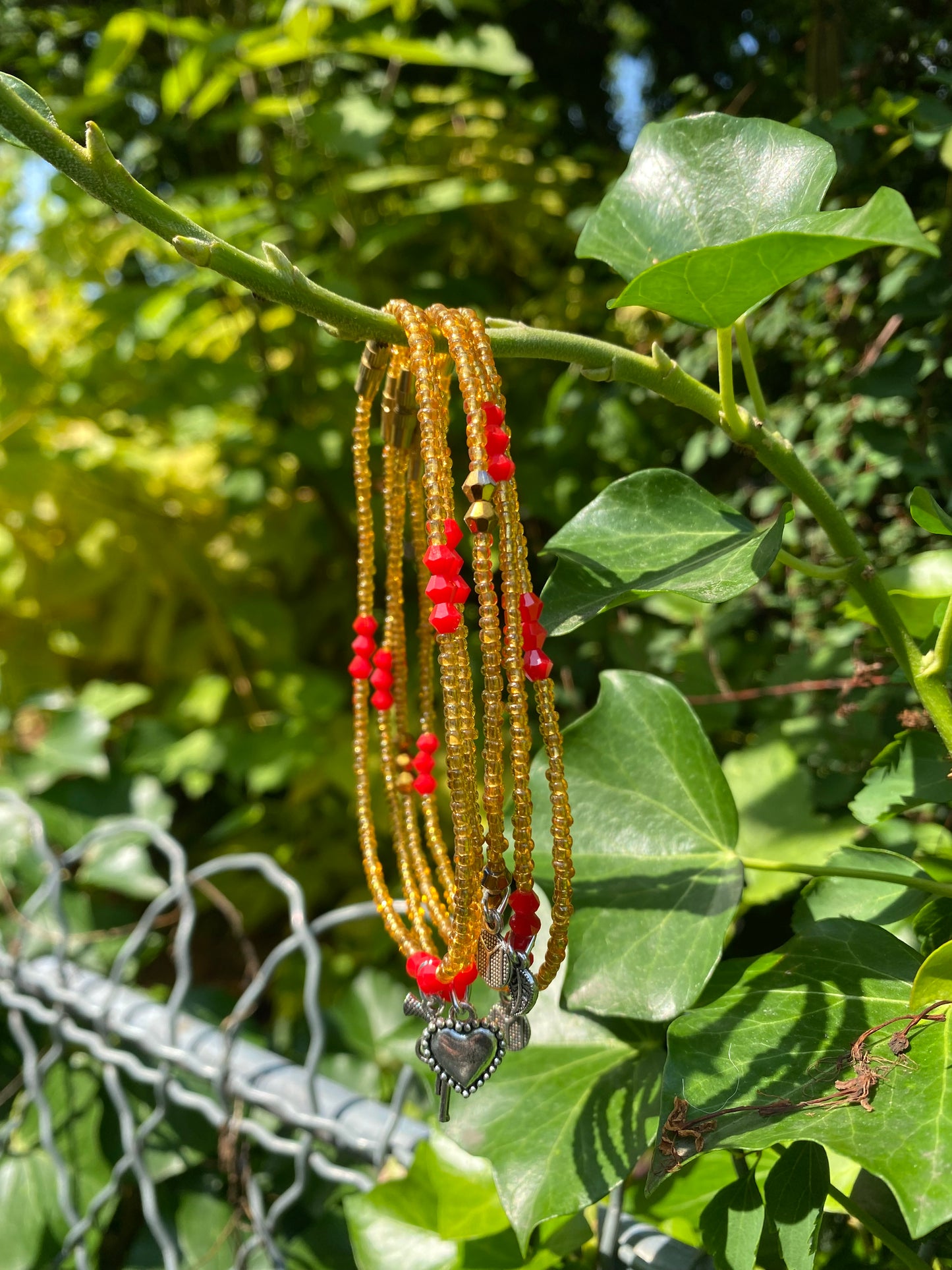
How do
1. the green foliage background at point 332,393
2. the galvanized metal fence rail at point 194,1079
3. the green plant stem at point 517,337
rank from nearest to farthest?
1. the green plant stem at point 517,337
2. the galvanized metal fence rail at point 194,1079
3. the green foliage background at point 332,393

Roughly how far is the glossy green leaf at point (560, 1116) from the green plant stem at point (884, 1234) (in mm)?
79

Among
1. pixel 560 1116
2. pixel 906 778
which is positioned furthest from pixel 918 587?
pixel 560 1116

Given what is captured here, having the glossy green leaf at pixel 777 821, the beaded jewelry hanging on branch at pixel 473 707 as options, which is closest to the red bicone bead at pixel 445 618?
the beaded jewelry hanging on branch at pixel 473 707

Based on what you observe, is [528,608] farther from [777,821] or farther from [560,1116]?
[777,821]

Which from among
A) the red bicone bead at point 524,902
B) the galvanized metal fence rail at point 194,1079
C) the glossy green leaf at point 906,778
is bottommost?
the galvanized metal fence rail at point 194,1079

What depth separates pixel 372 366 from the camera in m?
0.40

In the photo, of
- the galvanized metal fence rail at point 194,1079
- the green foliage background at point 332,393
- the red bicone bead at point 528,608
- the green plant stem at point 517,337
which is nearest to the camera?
the green plant stem at point 517,337

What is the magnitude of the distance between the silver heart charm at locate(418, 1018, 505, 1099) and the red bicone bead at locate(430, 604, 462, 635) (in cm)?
16

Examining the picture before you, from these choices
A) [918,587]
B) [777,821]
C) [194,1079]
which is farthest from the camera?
[194,1079]

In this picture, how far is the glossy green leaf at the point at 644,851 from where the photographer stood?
0.43 meters

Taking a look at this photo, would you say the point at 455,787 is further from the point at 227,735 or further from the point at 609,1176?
the point at 227,735

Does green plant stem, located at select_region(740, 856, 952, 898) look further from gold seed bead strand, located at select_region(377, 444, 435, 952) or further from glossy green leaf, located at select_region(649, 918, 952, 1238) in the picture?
gold seed bead strand, located at select_region(377, 444, 435, 952)

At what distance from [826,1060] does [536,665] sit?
0.19 m

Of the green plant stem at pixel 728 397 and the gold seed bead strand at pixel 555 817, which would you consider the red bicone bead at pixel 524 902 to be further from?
the green plant stem at pixel 728 397
